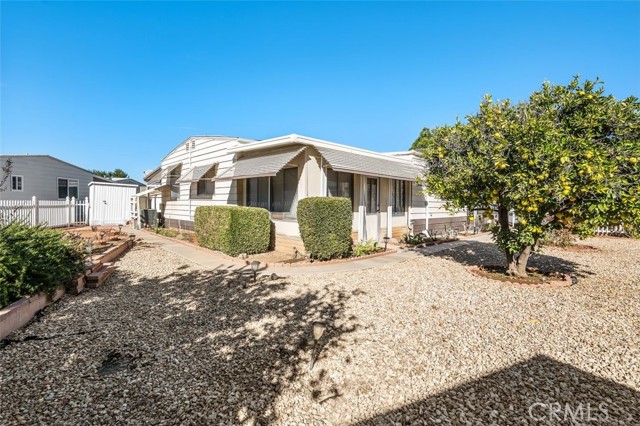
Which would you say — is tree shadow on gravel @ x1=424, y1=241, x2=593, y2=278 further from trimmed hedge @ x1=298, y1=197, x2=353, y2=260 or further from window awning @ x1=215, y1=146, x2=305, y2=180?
window awning @ x1=215, y1=146, x2=305, y2=180

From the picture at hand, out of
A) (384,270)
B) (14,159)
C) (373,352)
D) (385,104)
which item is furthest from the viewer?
(14,159)

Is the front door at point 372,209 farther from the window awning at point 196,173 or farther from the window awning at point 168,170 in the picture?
the window awning at point 168,170

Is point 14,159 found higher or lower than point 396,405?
higher

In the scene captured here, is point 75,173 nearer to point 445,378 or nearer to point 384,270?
point 384,270

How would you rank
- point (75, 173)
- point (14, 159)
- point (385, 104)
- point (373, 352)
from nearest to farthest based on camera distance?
→ point (373, 352)
point (385, 104)
point (14, 159)
point (75, 173)

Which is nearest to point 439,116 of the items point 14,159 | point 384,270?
point 384,270

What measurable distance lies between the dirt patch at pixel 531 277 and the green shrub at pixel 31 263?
904cm

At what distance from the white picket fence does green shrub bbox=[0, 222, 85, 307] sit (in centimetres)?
881

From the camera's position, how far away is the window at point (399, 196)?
46.0ft

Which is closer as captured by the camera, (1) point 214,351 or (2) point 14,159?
(1) point 214,351

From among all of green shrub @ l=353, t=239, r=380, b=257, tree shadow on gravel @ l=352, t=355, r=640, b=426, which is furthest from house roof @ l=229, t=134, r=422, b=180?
tree shadow on gravel @ l=352, t=355, r=640, b=426

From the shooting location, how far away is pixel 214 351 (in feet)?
12.8

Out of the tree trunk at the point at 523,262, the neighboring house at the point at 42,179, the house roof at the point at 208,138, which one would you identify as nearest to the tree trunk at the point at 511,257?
the tree trunk at the point at 523,262

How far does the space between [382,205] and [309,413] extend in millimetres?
11227
